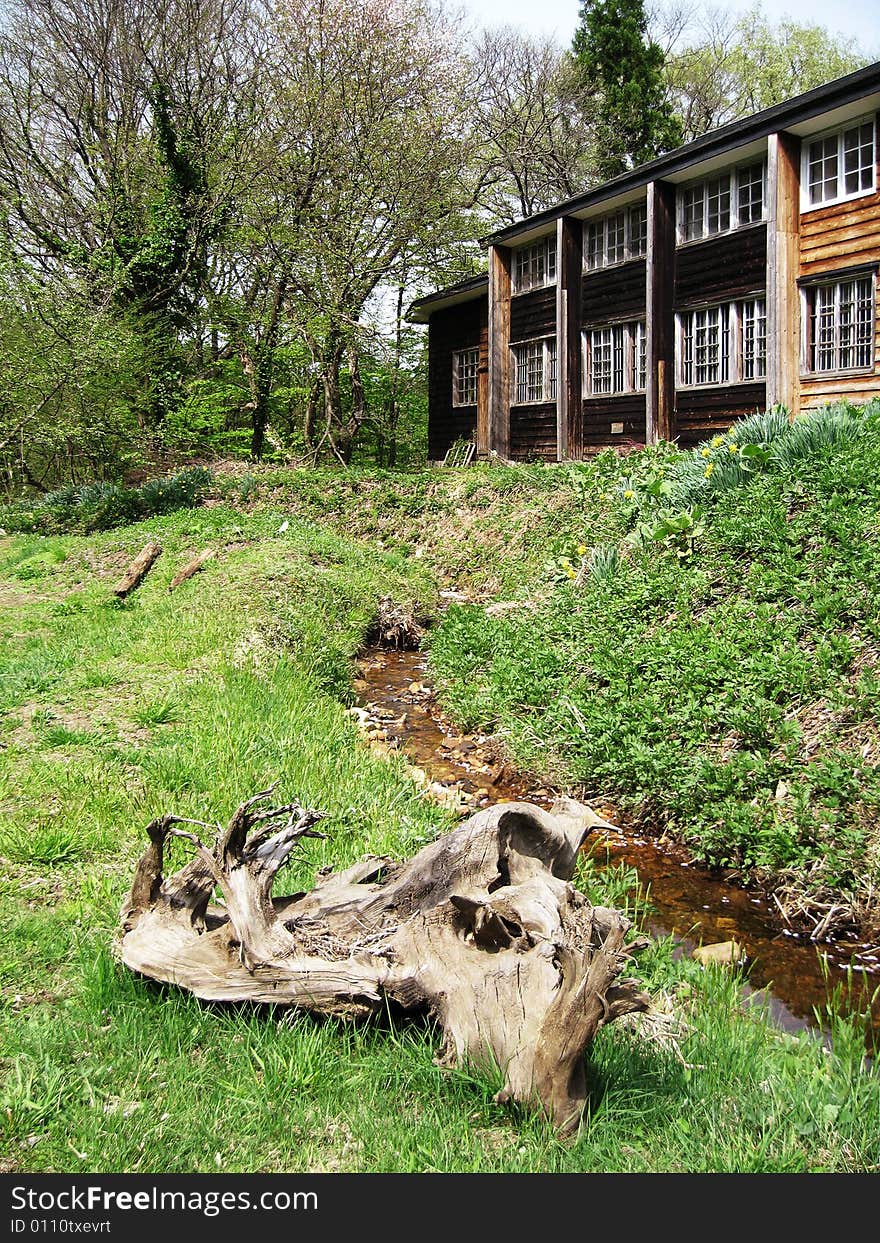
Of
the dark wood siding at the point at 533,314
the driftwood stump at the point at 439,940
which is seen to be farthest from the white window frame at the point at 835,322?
the driftwood stump at the point at 439,940

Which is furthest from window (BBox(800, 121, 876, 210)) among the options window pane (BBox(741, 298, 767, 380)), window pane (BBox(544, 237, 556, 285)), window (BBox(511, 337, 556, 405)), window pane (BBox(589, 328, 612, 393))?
window (BBox(511, 337, 556, 405))

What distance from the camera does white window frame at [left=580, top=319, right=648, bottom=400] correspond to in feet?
63.0

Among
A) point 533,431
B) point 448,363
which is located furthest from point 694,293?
point 448,363

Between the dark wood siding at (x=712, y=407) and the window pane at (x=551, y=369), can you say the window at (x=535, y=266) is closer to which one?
the window pane at (x=551, y=369)

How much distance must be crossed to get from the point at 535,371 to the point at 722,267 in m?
6.00

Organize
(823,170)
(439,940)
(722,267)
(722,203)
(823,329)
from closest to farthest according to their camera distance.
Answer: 1. (439,940)
2. (823,170)
3. (823,329)
4. (722,267)
5. (722,203)

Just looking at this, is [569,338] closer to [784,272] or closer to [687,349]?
[687,349]

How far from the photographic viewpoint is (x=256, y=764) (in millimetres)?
5859

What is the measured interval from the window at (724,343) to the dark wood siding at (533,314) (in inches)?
165

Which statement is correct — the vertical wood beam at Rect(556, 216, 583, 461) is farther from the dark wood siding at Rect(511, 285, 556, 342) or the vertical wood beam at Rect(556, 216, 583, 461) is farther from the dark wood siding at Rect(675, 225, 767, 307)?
the dark wood siding at Rect(675, 225, 767, 307)

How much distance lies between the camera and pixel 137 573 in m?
12.1

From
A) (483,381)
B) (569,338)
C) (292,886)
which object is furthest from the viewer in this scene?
(483,381)

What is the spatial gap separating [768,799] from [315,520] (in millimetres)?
12849

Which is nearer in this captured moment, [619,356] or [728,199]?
[728,199]
